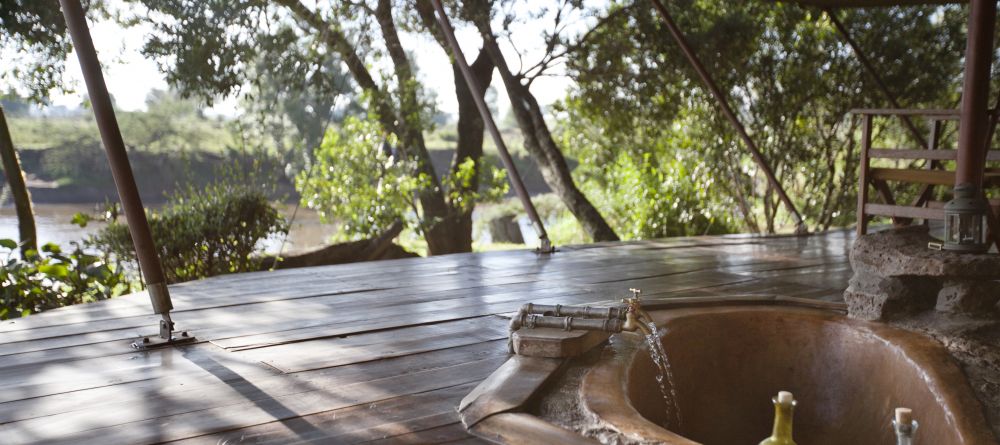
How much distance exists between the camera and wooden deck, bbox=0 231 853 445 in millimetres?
1537

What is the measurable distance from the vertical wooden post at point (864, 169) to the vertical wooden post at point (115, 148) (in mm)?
2668

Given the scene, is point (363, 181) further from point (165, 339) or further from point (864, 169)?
point (165, 339)

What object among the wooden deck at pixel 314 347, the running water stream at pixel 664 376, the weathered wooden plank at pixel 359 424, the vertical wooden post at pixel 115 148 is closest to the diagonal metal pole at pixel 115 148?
the vertical wooden post at pixel 115 148

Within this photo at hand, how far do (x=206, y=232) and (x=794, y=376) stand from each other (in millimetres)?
Result: 3481

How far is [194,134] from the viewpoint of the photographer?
9.98 meters

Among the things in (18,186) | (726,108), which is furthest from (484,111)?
(18,186)

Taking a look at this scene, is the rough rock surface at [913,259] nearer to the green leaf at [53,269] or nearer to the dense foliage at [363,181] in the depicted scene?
the green leaf at [53,269]

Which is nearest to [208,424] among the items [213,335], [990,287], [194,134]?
[213,335]

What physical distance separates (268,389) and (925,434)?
1.54 metres

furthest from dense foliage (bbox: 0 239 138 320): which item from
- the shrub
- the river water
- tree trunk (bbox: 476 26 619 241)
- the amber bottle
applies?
the river water

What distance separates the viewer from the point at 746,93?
6703mm

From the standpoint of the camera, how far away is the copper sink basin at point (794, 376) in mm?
1893

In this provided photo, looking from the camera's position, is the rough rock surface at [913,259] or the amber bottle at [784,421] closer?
the amber bottle at [784,421]

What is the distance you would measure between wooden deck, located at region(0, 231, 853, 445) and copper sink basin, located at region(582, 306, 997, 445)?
32 cm
